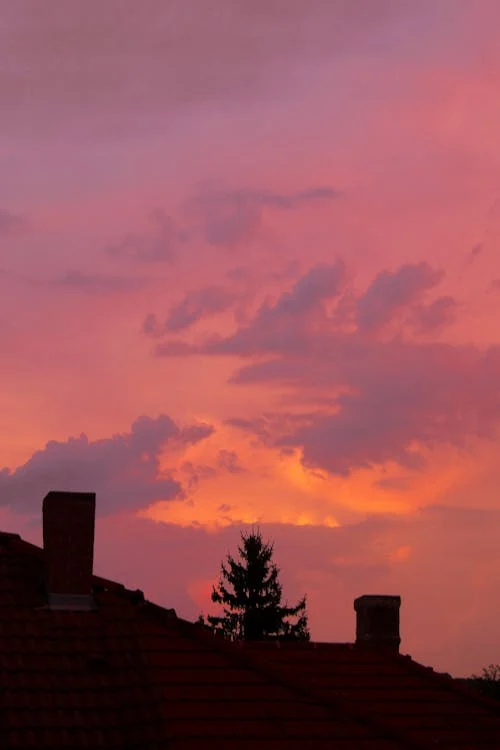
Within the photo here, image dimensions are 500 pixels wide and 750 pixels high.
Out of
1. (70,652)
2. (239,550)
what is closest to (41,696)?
(70,652)

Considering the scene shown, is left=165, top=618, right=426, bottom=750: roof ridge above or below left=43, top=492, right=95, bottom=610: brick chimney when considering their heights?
below

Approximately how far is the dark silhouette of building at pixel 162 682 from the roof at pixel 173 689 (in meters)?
0.02

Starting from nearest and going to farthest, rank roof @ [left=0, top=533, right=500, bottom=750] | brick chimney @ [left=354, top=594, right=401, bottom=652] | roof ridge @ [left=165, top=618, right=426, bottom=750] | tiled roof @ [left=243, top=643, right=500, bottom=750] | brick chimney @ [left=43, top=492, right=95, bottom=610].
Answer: roof @ [left=0, top=533, right=500, bottom=750] < roof ridge @ [left=165, top=618, right=426, bottom=750] < tiled roof @ [left=243, top=643, right=500, bottom=750] < brick chimney @ [left=43, top=492, right=95, bottom=610] < brick chimney @ [left=354, top=594, right=401, bottom=652]

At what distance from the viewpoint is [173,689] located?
17859mm

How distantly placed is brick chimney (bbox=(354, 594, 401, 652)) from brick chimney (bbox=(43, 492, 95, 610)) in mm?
5710

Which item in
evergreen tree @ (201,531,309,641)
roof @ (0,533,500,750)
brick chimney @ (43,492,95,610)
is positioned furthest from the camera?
evergreen tree @ (201,531,309,641)

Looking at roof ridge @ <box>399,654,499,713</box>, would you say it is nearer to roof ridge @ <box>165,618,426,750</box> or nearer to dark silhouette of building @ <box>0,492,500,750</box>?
dark silhouette of building @ <box>0,492,500,750</box>

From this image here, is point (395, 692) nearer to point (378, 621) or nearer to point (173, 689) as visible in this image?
point (378, 621)

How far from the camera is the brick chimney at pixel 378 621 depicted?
23.1 metres

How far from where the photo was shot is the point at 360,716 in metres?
18.3

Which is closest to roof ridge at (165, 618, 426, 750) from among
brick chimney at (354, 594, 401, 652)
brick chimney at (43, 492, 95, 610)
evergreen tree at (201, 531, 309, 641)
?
brick chimney at (43, 492, 95, 610)

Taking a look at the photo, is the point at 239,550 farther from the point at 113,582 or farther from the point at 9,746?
the point at 9,746

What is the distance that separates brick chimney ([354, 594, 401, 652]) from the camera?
75.9ft

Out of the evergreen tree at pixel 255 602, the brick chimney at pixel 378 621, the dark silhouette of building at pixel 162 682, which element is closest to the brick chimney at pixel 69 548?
the dark silhouette of building at pixel 162 682
